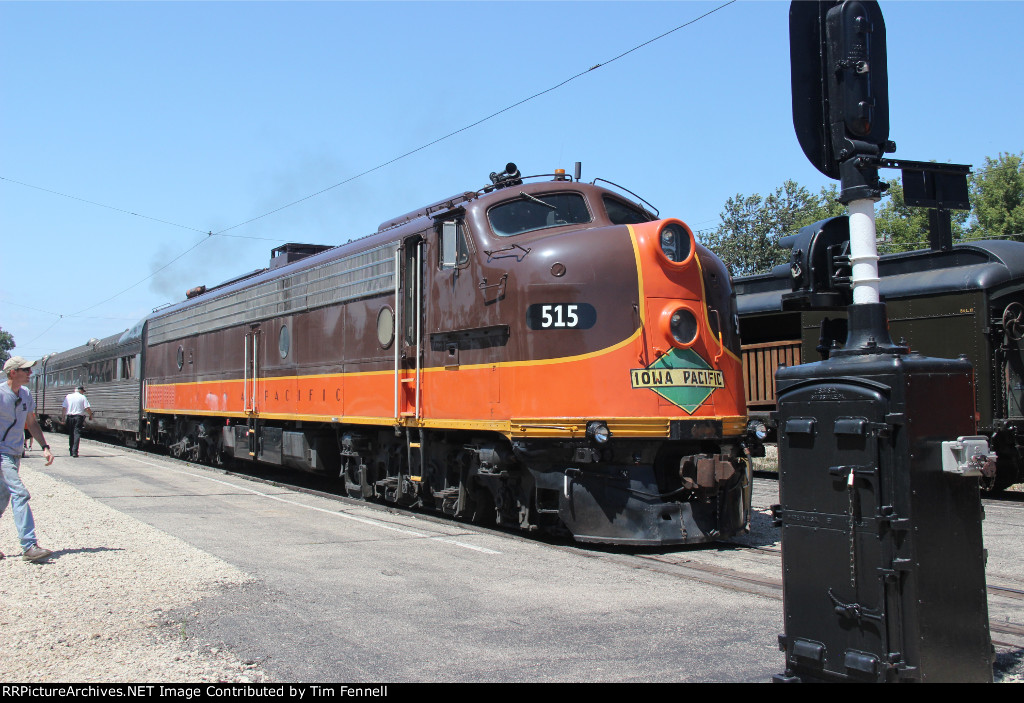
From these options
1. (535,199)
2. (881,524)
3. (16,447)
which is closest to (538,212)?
(535,199)

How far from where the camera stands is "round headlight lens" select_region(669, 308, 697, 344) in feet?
27.4

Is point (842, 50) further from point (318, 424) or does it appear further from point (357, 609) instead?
point (318, 424)

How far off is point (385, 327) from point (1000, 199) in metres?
35.2

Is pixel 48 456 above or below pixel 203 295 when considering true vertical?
below

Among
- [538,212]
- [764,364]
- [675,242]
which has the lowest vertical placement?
[764,364]

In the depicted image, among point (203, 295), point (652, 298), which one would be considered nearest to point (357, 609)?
point (652, 298)

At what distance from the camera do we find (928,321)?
1288cm

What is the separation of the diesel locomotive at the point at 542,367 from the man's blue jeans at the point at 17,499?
13.4ft

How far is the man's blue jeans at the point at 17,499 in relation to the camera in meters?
7.25

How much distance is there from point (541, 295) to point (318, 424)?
624 centimetres

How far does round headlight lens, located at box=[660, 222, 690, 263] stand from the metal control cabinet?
4390mm

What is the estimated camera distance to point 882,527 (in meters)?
3.82

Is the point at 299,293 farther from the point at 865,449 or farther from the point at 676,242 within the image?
the point at 865,449

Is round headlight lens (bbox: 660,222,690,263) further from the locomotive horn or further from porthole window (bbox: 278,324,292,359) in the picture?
porthole window (bbox: 278,324,292,359)
